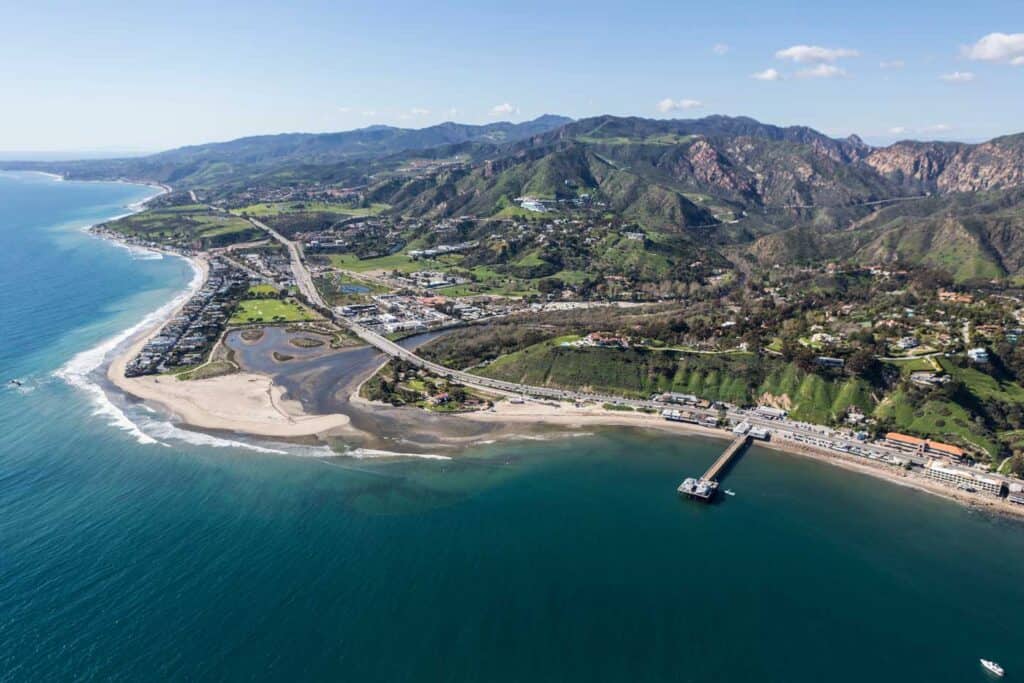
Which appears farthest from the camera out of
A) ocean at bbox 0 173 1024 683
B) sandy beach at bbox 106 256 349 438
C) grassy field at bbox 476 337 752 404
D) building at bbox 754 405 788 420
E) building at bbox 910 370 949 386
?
grassy field at bbox 476 337 752 404

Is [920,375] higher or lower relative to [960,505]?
higher

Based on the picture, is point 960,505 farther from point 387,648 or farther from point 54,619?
point 54,619

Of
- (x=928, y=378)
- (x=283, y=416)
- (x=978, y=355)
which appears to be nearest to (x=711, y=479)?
(x=928, y=378)

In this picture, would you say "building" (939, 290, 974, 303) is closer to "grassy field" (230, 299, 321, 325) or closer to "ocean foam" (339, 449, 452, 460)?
"ocean foam" (339, 449, 452, 460)

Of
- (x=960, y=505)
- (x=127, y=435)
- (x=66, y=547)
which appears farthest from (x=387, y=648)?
(x=960, y=505)

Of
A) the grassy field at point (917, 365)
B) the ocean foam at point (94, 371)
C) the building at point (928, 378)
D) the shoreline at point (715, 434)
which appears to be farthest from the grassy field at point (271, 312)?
the building at point (928, 378)

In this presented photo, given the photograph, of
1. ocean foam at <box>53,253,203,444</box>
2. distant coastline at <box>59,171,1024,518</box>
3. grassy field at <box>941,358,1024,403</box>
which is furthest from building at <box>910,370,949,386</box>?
ocean foam at <box>53,253,203,444</box>

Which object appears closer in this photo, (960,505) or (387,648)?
(387,648)

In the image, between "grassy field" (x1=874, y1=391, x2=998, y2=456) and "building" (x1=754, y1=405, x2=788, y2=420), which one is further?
"building" (x1=754, y1=405, x2=788, y2=420)
